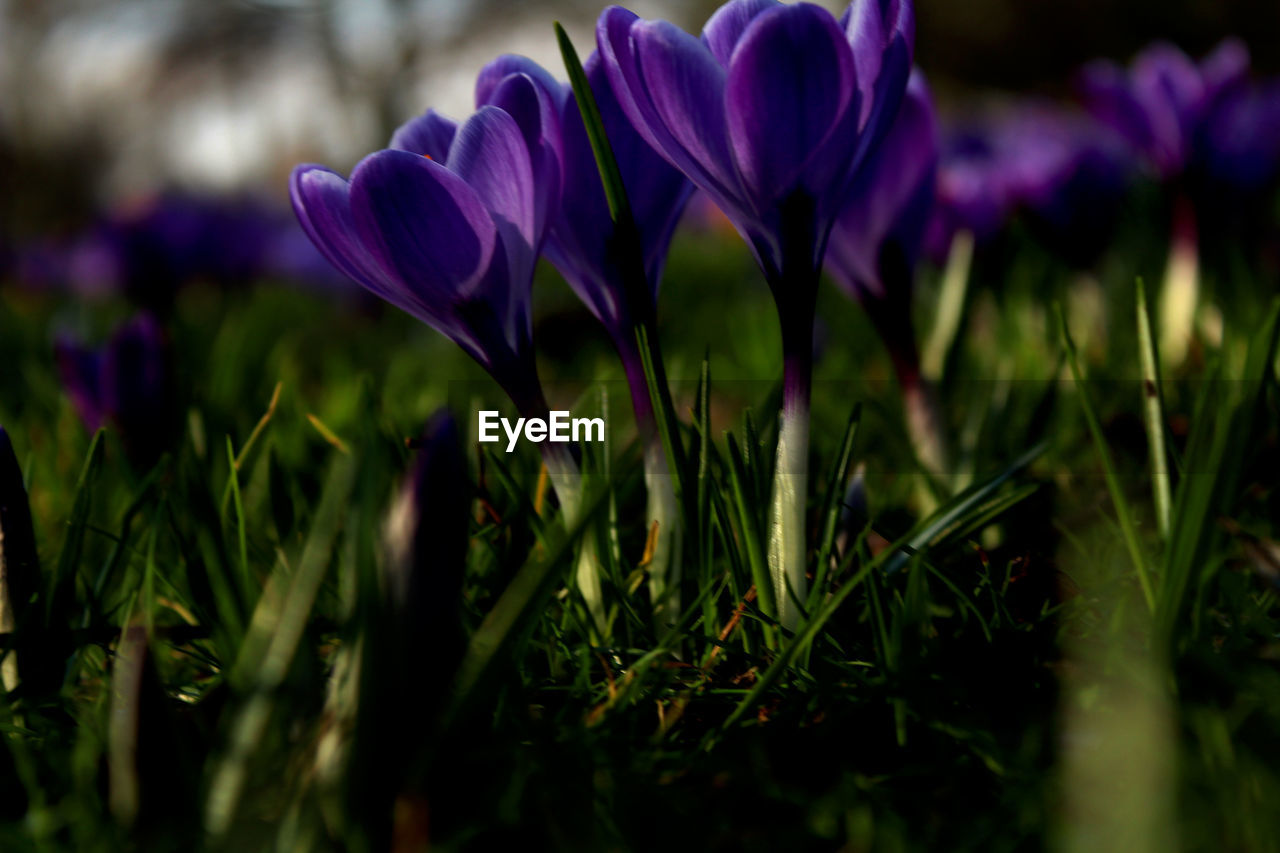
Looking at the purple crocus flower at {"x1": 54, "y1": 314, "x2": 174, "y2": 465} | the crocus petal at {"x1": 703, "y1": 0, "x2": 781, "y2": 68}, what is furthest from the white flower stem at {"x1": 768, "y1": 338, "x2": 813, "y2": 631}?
the purple crocus flower at {"x1": 54, "y1": 314, "x2": 174, "y2": 465}

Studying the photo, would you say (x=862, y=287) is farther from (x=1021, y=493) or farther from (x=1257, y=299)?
(x=1257, y=299)

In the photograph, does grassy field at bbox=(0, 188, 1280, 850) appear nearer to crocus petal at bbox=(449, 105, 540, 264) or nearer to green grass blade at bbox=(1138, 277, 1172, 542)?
green grass blade at bbox=(1138, 277, 1172, 542)

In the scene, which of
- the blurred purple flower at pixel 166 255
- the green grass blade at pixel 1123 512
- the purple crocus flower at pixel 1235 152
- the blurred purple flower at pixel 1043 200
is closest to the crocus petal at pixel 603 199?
the green grass blade at pixel 1123 512

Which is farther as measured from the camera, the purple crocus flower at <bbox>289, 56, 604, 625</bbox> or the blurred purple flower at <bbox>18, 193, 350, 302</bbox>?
the blurred purple flower at <bbox>18, 193, 350, 302</bbox>

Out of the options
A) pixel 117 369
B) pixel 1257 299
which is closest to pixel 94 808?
pixel 117 369

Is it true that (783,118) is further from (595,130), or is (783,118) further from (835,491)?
(835,491)

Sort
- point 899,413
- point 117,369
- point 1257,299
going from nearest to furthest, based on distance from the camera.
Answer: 1. point 117,369
2. point 899,413
3. point 1257,299

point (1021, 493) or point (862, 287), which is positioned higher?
point (862, 287)
